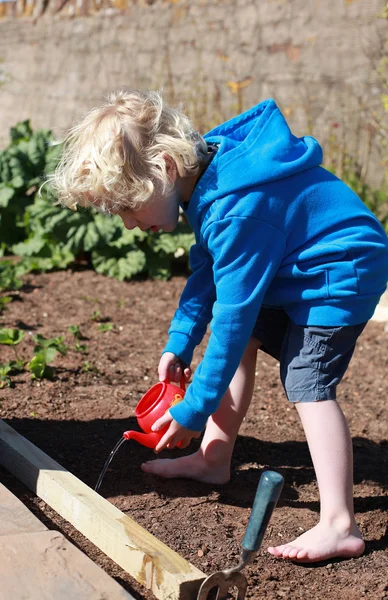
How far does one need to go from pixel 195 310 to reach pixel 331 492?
769mm

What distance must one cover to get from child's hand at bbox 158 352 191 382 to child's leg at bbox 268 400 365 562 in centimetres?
55

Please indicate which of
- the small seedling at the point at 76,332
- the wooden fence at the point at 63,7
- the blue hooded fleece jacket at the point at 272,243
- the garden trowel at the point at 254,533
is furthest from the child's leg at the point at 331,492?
the wooden fence at the point at 63,7

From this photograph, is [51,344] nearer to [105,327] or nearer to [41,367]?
[41,367]

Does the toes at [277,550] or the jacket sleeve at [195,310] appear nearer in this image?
the toes at [277,550]

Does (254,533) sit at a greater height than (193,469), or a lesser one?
greater

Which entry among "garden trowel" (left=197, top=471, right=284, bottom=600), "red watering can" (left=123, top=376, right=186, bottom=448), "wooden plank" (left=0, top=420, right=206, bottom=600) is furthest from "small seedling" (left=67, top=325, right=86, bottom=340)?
"garden trowel" (left=197, top=471, right=284, bottom=600)

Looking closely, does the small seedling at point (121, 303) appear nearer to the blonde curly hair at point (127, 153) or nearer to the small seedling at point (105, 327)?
the small seedling at point (105, 327)

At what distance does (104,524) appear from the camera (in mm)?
2066

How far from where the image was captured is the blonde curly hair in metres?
2.12

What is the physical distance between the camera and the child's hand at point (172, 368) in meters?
2.58

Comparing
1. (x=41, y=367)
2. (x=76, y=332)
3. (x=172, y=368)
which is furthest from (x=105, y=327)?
(x=172, y=368)

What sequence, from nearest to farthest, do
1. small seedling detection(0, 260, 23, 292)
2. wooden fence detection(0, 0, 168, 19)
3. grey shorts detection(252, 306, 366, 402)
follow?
grey shorts detection(252, 306, 366, 402), small seedling detection(0, 260, 23, 292), wooden fence detection(0, 0, 168, 19)

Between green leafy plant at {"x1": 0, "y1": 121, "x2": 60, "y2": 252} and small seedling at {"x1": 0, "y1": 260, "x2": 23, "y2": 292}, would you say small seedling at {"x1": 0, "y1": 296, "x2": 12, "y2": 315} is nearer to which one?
small seedling at {"x1": 0, "y1": 260, "x2": 23, "y2": 292}

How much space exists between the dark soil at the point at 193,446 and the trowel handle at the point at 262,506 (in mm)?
311
